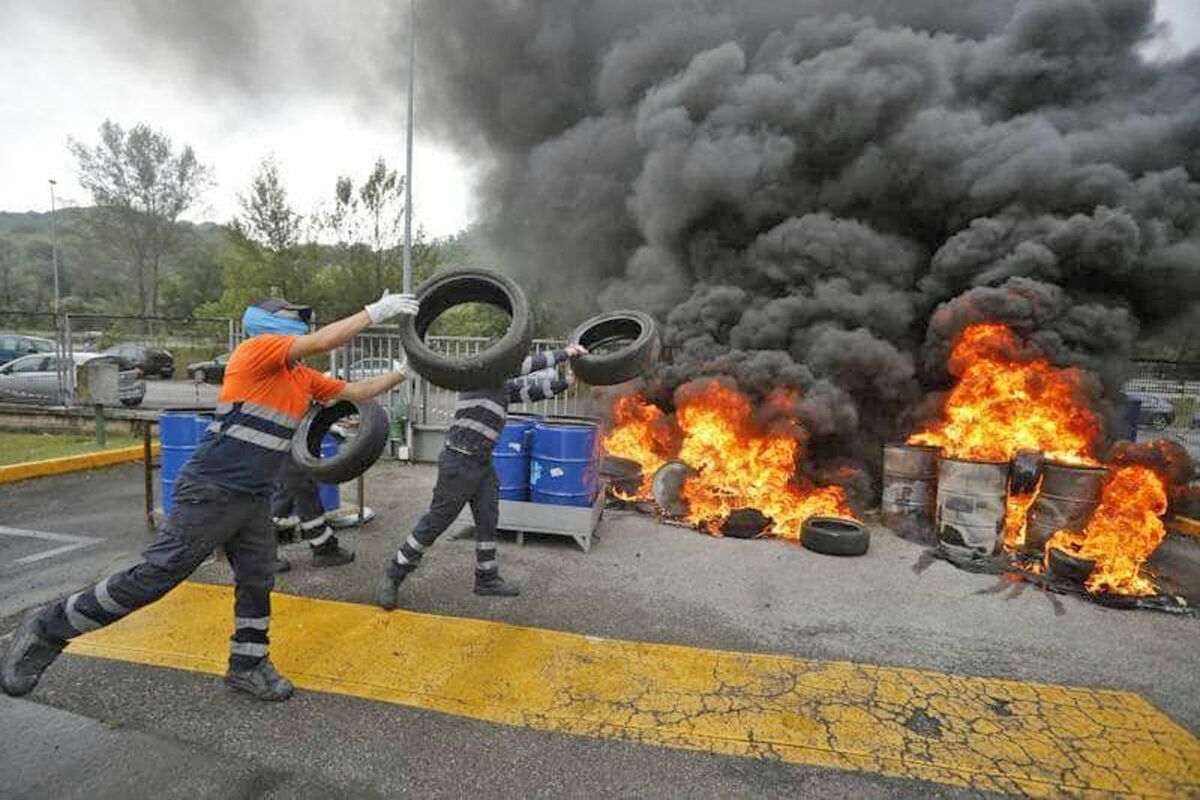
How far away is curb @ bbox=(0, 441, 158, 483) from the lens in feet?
24.9

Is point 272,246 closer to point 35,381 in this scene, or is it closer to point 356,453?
point 35,381

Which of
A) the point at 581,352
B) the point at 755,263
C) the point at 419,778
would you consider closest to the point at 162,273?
the point at 755,263

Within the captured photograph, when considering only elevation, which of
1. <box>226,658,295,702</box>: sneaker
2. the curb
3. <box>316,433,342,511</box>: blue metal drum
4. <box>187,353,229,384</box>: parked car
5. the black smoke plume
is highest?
the black smoke plume

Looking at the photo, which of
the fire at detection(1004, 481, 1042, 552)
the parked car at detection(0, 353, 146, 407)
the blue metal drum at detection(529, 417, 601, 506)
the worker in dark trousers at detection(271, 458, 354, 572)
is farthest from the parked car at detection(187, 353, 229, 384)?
the fire at detection(1004, 481, 1042, 552)

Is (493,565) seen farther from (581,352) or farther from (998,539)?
(998,539)

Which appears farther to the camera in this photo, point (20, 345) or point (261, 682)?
point (20, 345)

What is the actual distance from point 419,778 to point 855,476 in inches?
271

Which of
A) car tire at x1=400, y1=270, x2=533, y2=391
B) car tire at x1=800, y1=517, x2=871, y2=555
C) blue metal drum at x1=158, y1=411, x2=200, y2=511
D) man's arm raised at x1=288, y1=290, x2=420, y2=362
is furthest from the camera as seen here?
car tire at x1=800, y1=517, x2=871, y2=555

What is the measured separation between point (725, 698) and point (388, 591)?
90.7 inches

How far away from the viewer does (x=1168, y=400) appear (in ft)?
40.8

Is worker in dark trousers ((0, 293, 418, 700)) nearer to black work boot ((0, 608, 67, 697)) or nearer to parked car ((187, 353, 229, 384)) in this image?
black work boot ((0, 608, 67, 697))

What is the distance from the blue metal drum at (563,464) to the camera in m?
5.79

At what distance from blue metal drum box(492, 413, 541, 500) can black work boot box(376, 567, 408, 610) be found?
1645mm

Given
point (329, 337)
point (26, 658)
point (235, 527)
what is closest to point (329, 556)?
point (235, 527)
